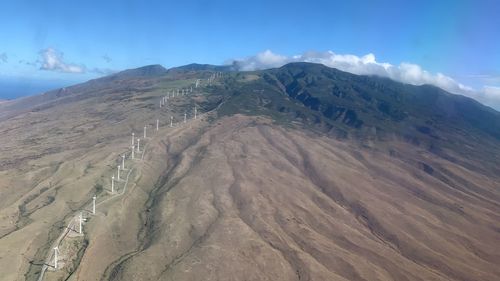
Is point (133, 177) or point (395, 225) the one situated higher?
point (133, 177)

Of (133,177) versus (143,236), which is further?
(133,177)

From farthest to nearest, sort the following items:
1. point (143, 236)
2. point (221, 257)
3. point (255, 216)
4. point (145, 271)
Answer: point (255, 216), point (143, 236), point (221, 257), point (145, 271)

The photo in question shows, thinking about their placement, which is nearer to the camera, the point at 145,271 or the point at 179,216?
the point at 145,271

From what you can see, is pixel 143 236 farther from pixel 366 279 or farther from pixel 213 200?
pixel 366 279

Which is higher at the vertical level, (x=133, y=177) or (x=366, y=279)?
(x=133, y=177)

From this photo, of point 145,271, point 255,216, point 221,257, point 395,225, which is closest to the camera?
point 145,271

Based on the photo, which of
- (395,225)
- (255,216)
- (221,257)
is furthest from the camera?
(395,225)

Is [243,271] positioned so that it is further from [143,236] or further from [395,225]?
[395,225]

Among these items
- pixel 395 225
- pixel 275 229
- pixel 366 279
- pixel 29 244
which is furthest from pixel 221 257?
pixel 395 225

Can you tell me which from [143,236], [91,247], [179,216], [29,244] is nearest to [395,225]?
[179,216]
